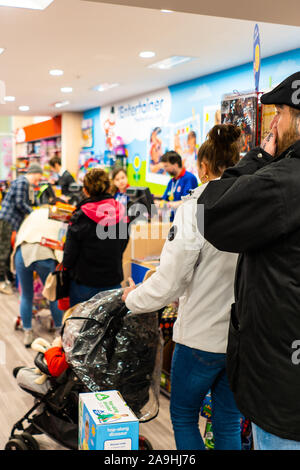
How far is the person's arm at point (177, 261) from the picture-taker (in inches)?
Answer: 69.9

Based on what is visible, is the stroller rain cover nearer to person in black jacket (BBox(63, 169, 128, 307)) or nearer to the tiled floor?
the tiled floor

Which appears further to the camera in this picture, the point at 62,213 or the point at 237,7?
the point at 62,213

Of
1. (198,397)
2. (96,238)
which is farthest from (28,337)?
(198,397)

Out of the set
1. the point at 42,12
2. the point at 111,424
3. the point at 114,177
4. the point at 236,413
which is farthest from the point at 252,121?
the point at 114,177

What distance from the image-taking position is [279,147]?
1.35m

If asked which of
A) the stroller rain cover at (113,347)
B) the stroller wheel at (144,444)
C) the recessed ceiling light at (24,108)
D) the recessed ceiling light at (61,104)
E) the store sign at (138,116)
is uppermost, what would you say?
the recessed ceiling light at (24,108)

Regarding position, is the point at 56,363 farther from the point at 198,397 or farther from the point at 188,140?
the point at 188,140

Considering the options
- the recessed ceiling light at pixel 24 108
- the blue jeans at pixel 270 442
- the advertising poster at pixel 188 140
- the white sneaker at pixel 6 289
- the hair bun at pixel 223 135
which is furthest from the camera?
the recessed ceiling light at pixel 24 108

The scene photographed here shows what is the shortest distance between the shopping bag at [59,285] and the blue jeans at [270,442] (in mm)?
2266

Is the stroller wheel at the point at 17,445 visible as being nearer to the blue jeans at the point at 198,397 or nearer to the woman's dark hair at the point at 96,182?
the blue jeans at the point at 198,397

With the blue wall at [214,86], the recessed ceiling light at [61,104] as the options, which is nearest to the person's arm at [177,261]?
the blue wall at [214,86]

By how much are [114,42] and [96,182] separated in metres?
2.49

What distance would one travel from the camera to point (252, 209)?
3.92 ft

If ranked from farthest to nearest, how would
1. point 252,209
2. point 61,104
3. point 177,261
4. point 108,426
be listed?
point 61,104, point 177,261, point 108,426, point 252,209
